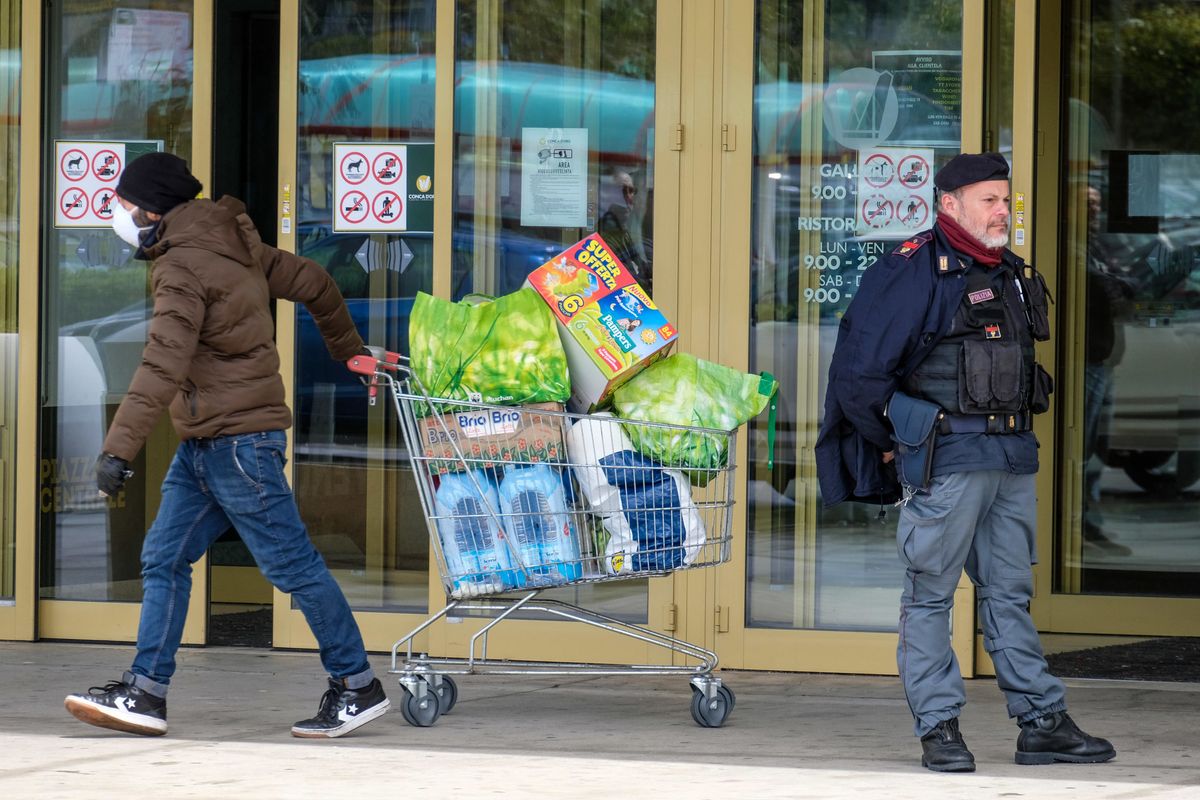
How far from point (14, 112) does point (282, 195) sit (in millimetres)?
1349

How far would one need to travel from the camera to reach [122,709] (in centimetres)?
589

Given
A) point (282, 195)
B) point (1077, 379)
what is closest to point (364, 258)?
point (282, 195)

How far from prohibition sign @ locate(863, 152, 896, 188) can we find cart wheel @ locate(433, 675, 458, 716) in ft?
8.56

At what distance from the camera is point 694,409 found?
6.09 meters

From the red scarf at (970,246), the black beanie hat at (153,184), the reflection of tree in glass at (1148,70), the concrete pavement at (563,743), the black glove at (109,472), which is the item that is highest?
the reflection of tree in glass at (1148,70)

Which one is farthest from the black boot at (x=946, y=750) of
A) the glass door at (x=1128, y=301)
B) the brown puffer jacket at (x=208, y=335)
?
the glass door at (x=1128, y=301)

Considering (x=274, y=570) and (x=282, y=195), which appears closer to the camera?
(x=274, y=570)

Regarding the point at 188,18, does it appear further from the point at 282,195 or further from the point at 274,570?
the point at 274,570

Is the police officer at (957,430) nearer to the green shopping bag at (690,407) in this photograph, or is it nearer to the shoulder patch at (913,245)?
the shoulder patch at (913,245)

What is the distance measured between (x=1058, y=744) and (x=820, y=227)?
100 inches

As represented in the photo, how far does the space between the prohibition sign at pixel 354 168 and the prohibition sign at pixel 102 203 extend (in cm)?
108

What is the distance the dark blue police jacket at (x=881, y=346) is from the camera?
216 inches

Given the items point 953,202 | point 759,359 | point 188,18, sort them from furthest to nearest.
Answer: point 188,18 < point 759,359 < point 953,202

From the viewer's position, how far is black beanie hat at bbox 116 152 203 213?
5.98m
